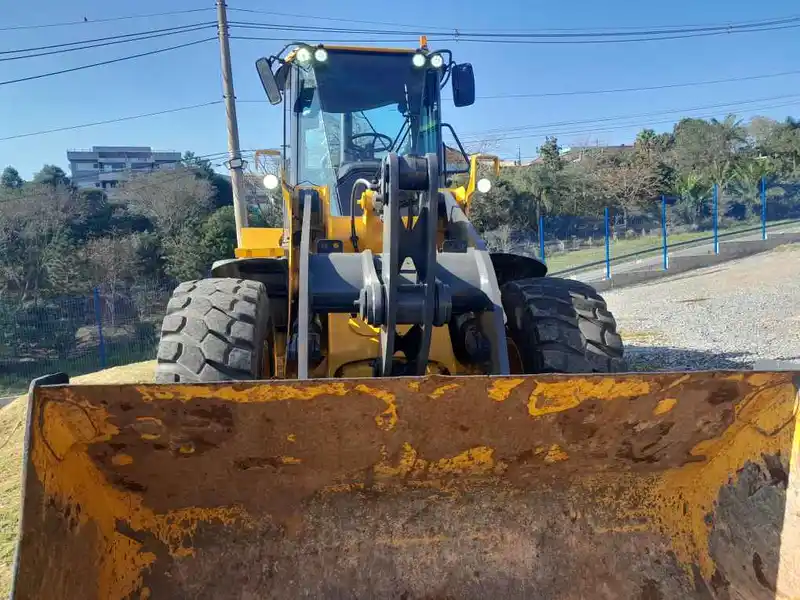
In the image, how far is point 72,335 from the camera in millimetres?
13484

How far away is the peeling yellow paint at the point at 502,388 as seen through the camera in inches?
92.9

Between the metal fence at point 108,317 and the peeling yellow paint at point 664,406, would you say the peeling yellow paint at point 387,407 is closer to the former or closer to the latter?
the peeling yellow paint at point 664,406

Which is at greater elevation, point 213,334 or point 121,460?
point 213,334

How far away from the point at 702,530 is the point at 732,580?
23cm

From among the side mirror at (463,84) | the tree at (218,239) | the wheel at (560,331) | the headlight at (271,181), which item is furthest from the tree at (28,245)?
the wheel at (560,331)

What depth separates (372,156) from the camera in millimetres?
4797

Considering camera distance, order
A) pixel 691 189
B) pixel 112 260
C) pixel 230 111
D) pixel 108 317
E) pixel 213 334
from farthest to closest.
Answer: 1. pixel 691 189
2. pixel 112 260
3. pixel 230 111
4. pixel 108 317
5. pixel 213 334

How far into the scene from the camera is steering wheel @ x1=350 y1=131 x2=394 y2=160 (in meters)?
4.75

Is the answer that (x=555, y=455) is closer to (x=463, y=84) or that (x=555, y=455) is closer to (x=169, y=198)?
(x=463, y=84)

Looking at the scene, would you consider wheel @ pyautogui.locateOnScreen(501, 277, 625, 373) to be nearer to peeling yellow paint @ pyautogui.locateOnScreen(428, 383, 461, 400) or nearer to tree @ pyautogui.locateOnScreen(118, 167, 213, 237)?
peeling yellow paint @ pyautogui.locateOnScreen(428, 383, 461, 400)

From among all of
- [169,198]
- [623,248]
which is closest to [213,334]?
[623,248]

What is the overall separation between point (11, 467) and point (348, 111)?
4.32 meters

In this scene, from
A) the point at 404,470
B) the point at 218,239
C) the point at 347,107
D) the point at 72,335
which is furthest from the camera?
the point at 218,239

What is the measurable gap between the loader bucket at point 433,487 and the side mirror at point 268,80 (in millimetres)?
3247
